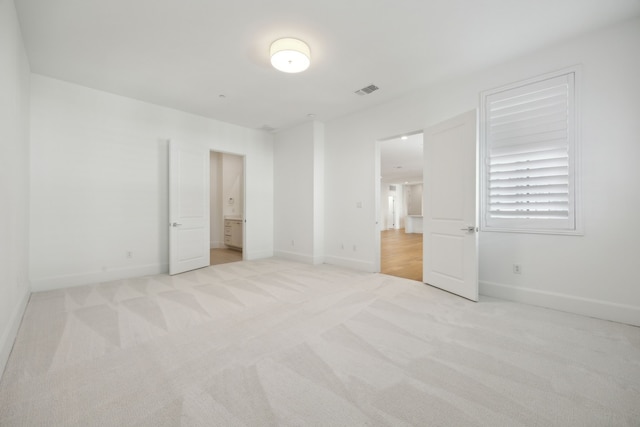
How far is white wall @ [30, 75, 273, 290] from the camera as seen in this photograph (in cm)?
347

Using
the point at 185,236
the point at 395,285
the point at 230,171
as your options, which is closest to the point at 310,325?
the point at 395,285

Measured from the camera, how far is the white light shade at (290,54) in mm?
2686

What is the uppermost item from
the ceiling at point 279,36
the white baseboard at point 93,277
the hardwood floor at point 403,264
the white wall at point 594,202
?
the ceiling at point 279,36

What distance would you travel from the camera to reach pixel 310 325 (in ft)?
8.08

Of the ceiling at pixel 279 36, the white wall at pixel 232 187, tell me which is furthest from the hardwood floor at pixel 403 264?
the white wall at pixel 232 187

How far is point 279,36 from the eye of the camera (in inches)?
105

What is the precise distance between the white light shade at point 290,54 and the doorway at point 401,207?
2.11m

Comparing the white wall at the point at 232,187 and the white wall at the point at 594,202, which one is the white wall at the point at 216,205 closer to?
the white wall at the point at 232,187

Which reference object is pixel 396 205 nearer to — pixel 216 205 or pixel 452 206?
pixel 216 205

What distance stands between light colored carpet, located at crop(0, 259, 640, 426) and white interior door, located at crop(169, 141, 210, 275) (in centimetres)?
139

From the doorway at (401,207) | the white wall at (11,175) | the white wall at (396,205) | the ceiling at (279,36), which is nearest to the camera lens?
the white wall at (11,175)

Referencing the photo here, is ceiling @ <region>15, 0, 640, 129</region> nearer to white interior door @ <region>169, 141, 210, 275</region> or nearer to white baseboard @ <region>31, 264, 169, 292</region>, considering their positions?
white interior door @ <region>169, 141, 210, 275</region>

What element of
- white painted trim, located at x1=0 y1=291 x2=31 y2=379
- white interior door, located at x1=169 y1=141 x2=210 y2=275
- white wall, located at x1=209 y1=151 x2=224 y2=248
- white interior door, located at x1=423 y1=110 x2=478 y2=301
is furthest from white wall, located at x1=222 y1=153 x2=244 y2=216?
white interior door, located at x1=423 y1=110 x2=478 y2=301

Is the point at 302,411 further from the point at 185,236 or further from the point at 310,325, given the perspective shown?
the point at 185,236
